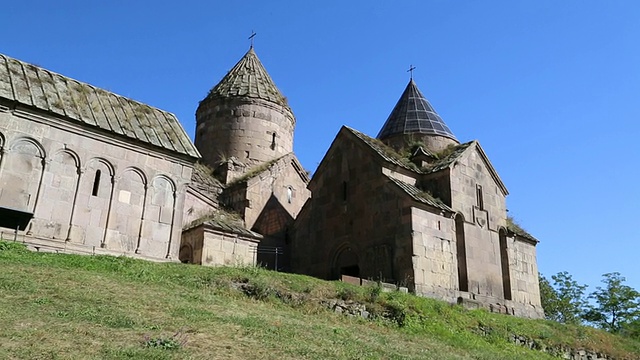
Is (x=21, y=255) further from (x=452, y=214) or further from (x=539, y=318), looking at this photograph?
(x=539, y=318)

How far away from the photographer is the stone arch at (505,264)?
17.2 metres

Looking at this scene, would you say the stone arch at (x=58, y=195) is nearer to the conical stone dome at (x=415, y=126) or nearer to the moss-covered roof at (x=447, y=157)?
the moss-covered roof at (x=447, y=157)

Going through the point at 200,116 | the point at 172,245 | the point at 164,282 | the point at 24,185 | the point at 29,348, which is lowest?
the point at 29,348

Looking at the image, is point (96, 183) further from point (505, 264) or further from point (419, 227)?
point (505, 264)

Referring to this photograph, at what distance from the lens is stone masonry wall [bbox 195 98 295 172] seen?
833 inches

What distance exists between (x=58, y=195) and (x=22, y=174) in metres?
0.85

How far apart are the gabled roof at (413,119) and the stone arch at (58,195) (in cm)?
1128

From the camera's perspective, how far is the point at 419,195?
51.2 feet

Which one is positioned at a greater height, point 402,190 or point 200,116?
point 200,116

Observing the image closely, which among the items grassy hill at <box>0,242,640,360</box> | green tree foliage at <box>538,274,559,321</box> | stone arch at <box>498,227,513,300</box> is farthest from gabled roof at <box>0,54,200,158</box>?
green tree foliage at <box>538,274,559,321</box>

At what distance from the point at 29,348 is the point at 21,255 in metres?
5.24

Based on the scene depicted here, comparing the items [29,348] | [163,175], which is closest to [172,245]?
[163,175]

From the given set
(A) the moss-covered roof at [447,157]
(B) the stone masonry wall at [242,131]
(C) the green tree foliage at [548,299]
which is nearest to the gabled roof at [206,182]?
(B) the stone masonry wall at [242,131]

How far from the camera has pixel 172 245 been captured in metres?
14.0
